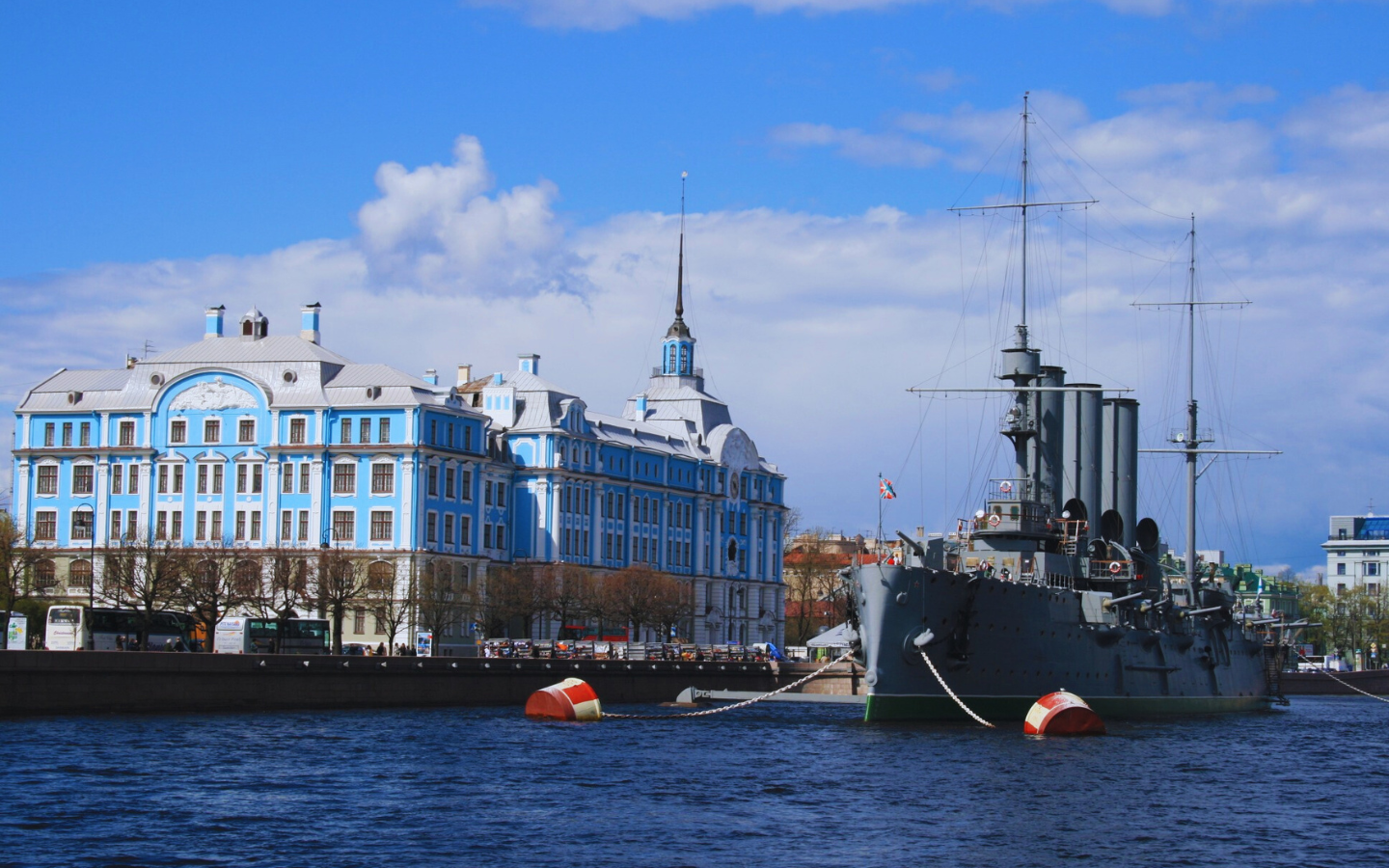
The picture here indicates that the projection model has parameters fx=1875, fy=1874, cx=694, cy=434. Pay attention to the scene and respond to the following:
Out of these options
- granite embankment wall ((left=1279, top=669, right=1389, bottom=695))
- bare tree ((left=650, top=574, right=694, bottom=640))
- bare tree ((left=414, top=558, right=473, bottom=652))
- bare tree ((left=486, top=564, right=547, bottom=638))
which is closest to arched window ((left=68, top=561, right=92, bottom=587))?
bare tree ((left=414, top=558, right=473, bottom=652))

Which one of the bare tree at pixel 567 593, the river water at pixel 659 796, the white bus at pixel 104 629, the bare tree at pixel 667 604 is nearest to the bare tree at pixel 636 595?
the bare tree at pixel 667 604

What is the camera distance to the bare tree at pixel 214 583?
81.0 metres

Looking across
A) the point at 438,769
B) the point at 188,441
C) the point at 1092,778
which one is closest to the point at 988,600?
the point at 1092,778

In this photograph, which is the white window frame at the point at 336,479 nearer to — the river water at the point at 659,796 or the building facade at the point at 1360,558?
the river water at the point at 659,796

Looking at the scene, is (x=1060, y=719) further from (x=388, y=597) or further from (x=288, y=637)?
(x=388, y=597)

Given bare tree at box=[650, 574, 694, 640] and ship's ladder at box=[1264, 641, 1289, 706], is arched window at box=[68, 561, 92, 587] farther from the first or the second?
ship's ladder at box=[1264, 641, 1289, 706]

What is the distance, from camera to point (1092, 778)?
41.8 meters

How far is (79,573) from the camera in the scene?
3939 inches

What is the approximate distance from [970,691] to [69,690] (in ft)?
84.2

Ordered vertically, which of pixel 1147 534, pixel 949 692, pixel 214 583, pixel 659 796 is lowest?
pixel 659 796

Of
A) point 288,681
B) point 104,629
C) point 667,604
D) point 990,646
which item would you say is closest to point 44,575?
point 104,629

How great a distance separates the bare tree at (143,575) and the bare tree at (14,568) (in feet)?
11.2

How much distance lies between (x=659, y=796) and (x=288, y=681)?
2565 centimetres

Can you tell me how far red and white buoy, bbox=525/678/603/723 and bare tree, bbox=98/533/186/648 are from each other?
73.6 feet
